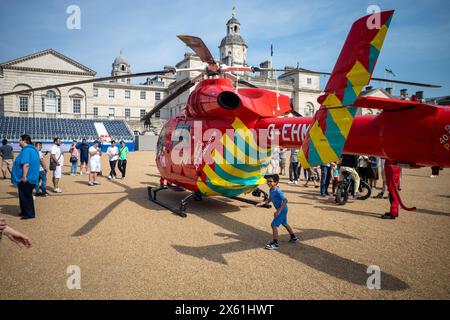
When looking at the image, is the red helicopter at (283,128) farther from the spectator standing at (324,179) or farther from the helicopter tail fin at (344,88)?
the spectator standing at (324,179)

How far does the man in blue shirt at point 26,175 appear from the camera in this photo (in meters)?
6.71

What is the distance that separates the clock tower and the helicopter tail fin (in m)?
61.0

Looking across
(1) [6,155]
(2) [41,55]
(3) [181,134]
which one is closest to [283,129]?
(3) [181,134]

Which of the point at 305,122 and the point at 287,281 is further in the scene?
the point at 305,122

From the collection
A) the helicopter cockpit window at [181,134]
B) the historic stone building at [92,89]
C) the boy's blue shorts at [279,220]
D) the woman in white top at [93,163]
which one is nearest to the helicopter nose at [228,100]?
the helicopter cockpit window at [181,134]

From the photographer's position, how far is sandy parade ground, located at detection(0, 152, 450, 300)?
12.2 ft

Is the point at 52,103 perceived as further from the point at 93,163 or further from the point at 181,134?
the point at 181,134

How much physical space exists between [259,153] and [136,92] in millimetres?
60462

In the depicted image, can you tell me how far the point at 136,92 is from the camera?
61.4 metres

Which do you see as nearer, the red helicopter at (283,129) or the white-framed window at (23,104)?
the red helicopter at (283,129)

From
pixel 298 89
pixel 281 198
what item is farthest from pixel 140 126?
pixel 281 198

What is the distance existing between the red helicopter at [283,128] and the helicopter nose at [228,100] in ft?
0.08

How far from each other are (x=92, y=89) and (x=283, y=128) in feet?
186
